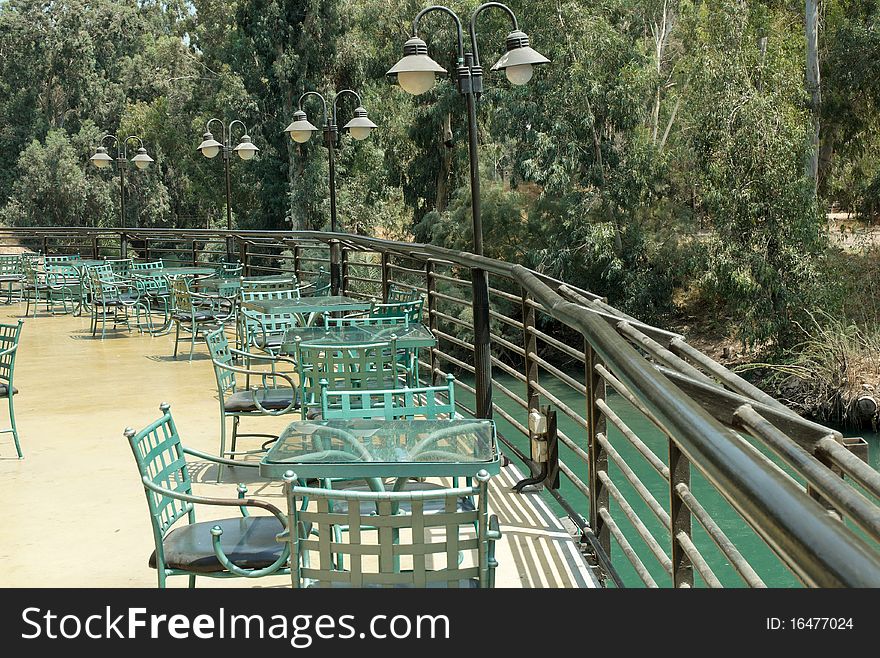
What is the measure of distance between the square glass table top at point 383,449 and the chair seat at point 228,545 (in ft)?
0.78

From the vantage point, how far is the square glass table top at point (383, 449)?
3.14 m

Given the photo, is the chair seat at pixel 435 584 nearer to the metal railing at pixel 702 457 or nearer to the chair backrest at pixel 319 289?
the metal railing at pixel 702 457

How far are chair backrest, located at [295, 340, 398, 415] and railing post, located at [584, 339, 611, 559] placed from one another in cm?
124

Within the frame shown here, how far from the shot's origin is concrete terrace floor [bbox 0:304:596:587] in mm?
3994

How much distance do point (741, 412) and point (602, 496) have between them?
7.39ft

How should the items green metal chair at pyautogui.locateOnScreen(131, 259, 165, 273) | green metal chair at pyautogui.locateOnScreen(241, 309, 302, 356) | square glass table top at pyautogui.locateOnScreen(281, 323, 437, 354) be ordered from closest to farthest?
square glass table top at pyautogui.locateOnScreen(281, 323, 437, 354) < green metal chair at pyautogui.locateOnScreen(241, 309, 302, 356) < green metal chair at pyautogui.locateOnScreen(131, 259, 165, 273)

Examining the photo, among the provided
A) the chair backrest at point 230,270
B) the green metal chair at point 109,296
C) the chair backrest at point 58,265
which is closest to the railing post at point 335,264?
the chair backrest at point 230,270

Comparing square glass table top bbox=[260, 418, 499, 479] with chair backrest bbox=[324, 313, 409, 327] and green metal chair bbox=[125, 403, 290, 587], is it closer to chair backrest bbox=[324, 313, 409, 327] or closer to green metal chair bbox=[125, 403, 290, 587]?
green metal chair bbox=[125, 403, 290, 587]

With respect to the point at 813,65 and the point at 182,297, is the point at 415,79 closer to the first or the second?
the point at 182,297

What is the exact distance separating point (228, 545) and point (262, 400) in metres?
2.47

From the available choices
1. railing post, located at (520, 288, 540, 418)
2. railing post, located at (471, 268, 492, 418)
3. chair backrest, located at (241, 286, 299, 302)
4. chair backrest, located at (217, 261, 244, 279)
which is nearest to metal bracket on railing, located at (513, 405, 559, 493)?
railing post, located at (520, 288, 540, 418)

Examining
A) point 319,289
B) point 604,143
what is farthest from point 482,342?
point 604,143

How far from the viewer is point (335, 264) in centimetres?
1036
